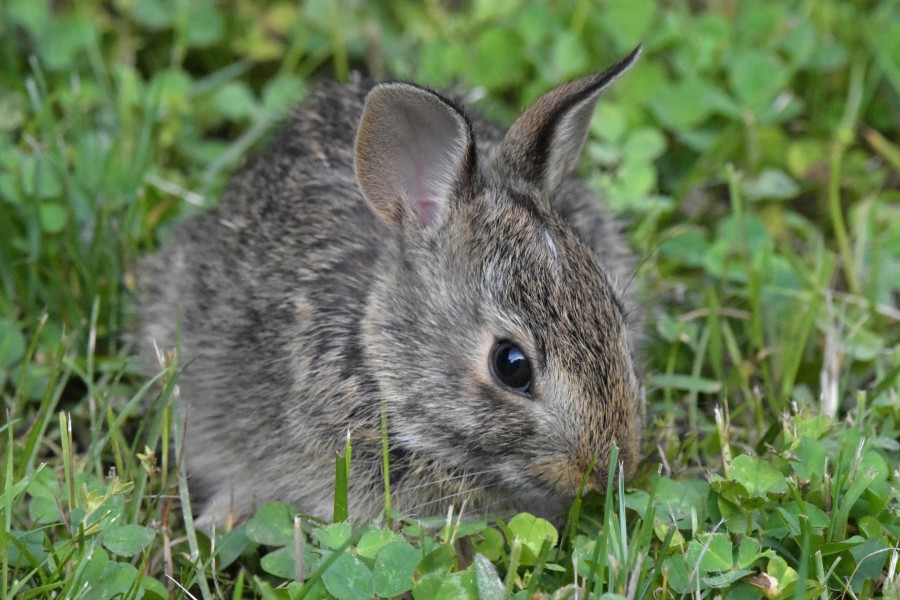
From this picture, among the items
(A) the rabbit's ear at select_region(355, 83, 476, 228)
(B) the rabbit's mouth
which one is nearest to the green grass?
(B) the rabbit's mouth

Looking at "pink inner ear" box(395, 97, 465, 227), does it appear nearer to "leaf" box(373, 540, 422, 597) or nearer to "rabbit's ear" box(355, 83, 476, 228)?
"rabbit's ear" box(355, 83, 476, 228)

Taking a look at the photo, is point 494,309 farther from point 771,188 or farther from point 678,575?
point 771,188

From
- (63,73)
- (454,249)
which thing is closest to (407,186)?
(454,249)

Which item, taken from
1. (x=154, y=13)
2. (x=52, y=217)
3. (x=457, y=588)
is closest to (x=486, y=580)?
(x=457, y=588)

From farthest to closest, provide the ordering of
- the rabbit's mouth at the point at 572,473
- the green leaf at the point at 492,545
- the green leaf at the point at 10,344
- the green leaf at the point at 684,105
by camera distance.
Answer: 1. the green leaf at the point at 684,105
2. the green leaf at the point at 10,344
3. the green leaf at the point at 492,545
4. the rabbit's mouth at the point at 572,473

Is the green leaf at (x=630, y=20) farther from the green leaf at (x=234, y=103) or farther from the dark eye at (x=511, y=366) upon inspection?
the dark eye at (x=511, y=366)

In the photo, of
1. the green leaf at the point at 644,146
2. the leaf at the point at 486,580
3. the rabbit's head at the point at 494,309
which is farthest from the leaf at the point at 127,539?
the green leaf at the point at 644,146

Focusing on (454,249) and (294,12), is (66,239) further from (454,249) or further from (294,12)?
(294,12)
